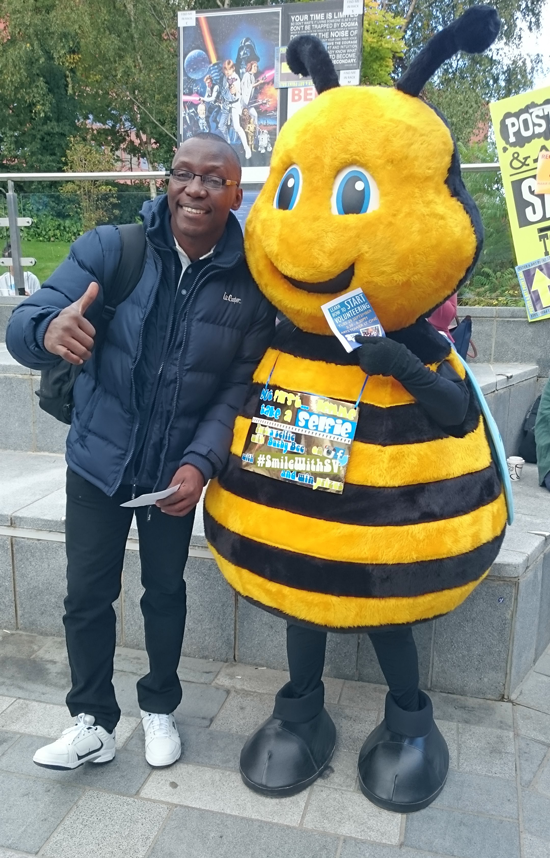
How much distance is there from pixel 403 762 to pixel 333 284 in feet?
5.09

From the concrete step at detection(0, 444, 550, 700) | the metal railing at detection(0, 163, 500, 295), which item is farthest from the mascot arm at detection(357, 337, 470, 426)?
the metal railing at detection(0, 163, 500, 295)

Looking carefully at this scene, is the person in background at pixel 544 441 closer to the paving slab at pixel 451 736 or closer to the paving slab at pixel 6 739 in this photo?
the paving slab at pixel 451 736

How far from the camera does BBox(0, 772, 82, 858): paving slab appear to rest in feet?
7.07

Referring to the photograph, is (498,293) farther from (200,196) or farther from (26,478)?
(200,196)

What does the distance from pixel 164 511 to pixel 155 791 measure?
3.18 ft

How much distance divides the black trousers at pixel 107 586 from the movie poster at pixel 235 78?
320 cm

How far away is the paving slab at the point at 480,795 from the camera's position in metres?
2.32

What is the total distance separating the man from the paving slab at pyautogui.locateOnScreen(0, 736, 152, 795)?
0.09 meters

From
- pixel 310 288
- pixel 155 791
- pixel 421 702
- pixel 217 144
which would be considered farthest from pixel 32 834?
pixel 217 144

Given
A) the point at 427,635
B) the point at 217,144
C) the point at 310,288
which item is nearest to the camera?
the point at 310,288

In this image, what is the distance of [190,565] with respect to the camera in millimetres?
3084

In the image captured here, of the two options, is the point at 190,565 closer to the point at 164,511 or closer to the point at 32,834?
the point at 164,511

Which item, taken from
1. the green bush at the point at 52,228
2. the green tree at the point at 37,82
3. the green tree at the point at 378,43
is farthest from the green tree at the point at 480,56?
the green bush at the point at 52,228

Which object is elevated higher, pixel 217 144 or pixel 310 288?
pixel 217 144
